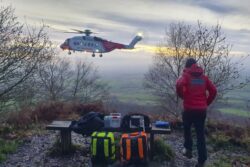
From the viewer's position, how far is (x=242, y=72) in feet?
60.9

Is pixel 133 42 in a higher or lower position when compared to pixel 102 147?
higher

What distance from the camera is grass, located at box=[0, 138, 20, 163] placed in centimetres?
762

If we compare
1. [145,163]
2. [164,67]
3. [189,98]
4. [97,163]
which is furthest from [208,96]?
[164,67]

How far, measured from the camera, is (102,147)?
6.54m

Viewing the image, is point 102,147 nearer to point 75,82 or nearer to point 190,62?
point 190,62

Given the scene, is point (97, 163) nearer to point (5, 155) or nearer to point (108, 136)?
point (108, 136)

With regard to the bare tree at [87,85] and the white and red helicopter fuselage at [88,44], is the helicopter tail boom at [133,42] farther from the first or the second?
the bare tree at [87,85]

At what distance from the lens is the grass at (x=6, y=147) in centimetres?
762

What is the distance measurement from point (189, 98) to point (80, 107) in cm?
733

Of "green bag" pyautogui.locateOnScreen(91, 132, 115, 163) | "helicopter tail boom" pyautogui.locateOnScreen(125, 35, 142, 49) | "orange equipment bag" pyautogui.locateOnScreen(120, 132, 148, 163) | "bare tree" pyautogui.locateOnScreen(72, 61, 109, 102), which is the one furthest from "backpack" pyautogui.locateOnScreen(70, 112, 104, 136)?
"bare tree" pyautogui.locateOnScreen(72, 61, 109, 102)

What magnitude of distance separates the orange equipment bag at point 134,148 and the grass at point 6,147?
9.84ft

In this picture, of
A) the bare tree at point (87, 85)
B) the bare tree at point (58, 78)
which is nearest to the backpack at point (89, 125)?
the bare tree at point (58, 78)

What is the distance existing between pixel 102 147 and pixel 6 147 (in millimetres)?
3020

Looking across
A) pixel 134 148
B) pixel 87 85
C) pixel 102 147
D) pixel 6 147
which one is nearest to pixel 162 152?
pixel 134 148
